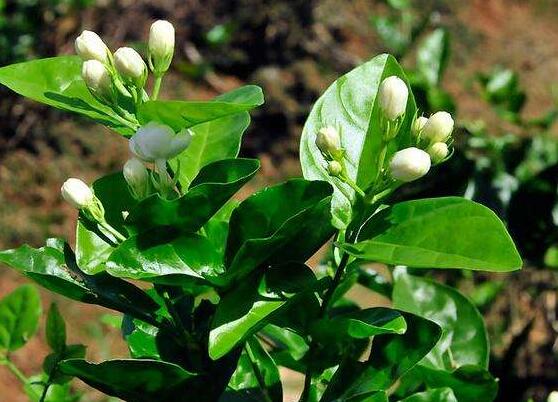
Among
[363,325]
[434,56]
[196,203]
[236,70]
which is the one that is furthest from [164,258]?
[236,70]

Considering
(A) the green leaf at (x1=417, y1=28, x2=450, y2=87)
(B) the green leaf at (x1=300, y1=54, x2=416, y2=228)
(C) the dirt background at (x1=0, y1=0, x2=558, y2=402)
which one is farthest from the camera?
(C) the dirt background at (x1=0, y1=0, x2=558, y2=402)

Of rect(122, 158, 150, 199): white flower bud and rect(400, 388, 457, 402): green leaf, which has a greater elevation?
rect(122, 158, 150, 199): white flower bud

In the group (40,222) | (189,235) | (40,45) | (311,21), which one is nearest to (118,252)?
(189,235)

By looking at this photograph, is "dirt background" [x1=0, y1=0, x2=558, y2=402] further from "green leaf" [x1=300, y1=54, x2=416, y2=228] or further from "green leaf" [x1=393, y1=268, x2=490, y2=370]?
"green leaf" [x1=300, y1=54, x2=416, y2=228]

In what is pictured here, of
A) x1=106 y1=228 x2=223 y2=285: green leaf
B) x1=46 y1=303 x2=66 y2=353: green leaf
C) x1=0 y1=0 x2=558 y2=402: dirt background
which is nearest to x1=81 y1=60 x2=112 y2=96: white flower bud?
x1=106 y1=228 x2=223 y2=285: green leaf

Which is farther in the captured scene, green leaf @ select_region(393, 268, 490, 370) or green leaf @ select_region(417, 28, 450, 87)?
green leaf @ select_region(417, 28, 450, 87)

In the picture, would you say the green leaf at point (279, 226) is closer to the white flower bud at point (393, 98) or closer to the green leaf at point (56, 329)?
the white flower bud at point (393, 98)

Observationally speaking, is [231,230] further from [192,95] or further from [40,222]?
[192,95]

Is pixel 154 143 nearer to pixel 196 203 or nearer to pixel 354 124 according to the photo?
pixel 196 203
